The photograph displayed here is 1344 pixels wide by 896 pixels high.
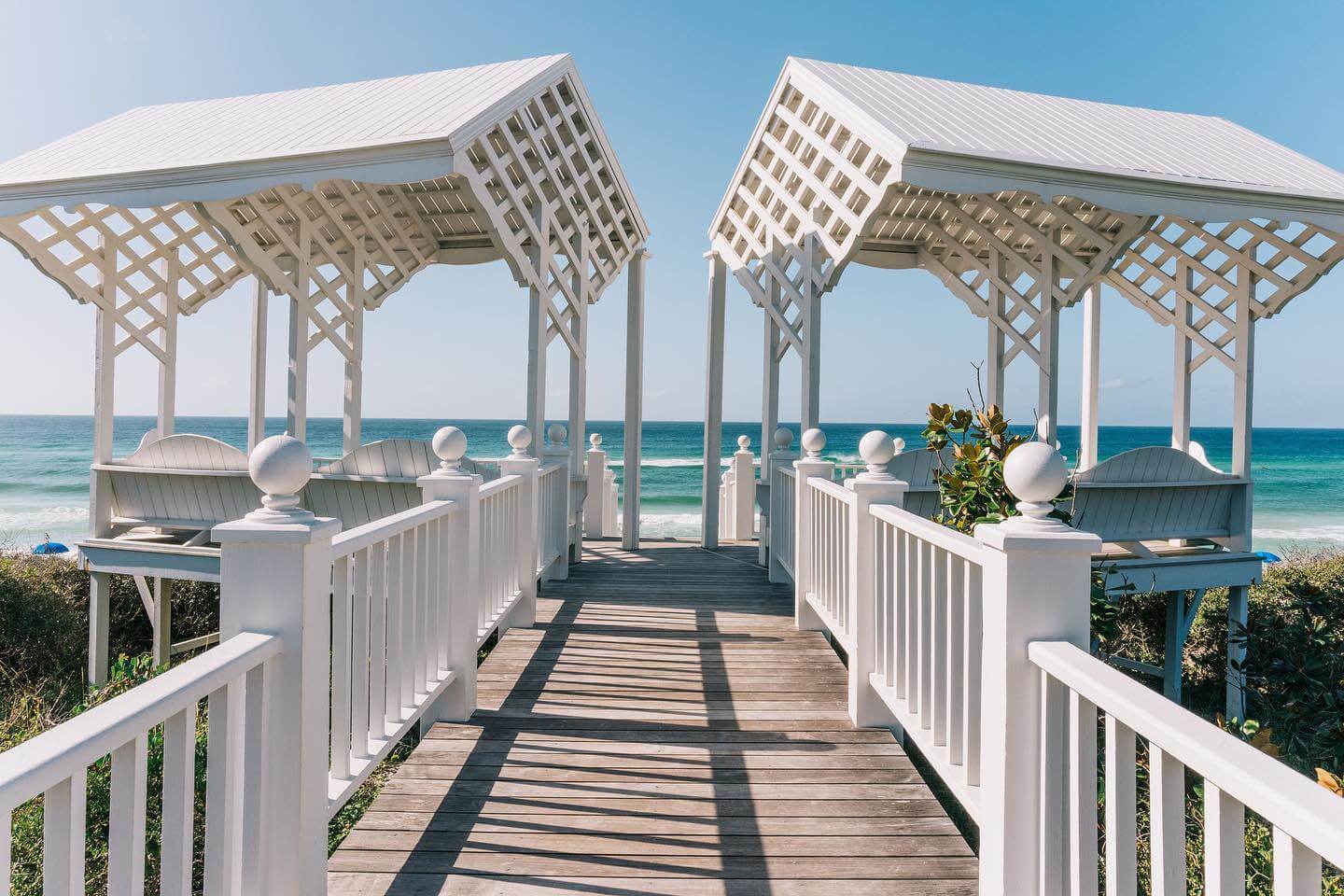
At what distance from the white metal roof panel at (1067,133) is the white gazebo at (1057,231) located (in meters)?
0.03

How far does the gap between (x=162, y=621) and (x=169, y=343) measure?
2.26 meters

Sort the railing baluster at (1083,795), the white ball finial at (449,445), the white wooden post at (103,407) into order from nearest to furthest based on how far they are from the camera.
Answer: the railing baluster at (1083,795)
the white ball finial at (449,445)
the white wooden post at (103,407)

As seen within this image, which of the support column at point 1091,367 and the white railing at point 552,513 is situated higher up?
the support column at point 1091,367

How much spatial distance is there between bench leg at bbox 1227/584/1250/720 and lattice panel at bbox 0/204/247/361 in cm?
777

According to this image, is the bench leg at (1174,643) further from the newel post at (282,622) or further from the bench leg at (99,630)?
the bench leg at (99,630)

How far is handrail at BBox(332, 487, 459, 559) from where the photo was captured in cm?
177

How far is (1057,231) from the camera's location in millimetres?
6410

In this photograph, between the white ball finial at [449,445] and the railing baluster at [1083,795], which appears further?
the white ball finial at [449,445]

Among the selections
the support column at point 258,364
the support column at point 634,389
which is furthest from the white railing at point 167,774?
the support column at point 258,364

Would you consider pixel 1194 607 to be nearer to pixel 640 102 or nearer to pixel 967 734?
pixel 967 734

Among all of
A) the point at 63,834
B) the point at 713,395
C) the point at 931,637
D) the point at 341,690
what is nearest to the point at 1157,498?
the point at 931,637

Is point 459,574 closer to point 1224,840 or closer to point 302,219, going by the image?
point 1224,840

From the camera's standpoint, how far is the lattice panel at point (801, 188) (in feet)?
16.2

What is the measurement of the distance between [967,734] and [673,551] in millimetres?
5243
